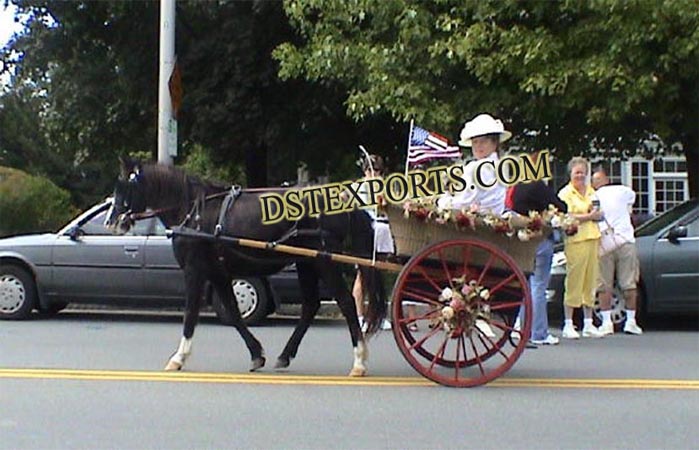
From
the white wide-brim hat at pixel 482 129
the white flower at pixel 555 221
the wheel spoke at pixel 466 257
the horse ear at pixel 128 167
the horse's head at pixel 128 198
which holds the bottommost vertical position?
the wheel spoke at pixel 466 257

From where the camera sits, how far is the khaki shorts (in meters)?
12.4

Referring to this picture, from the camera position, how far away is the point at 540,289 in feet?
36.1

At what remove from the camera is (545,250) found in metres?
11.1

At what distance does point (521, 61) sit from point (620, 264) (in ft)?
9.02

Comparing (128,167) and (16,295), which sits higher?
(128,167)

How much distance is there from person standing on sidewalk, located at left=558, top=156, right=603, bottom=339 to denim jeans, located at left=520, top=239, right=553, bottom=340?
82 centimetres

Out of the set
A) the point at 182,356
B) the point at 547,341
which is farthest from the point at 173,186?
the point at 547,341

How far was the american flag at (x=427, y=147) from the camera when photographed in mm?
13437

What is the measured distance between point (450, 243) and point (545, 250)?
10.1ft

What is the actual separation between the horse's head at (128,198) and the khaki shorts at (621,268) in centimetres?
580

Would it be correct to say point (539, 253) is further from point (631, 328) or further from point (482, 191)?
point (482, 191)

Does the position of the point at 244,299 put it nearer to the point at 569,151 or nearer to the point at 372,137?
the point at 569,151

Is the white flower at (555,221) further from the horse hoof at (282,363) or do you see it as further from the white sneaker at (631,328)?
the white sneaker at (631,328)

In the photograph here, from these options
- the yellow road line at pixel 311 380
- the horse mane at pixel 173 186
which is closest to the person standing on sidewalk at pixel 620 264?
the yellow road line at pixel 311 380
